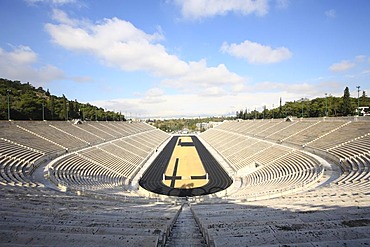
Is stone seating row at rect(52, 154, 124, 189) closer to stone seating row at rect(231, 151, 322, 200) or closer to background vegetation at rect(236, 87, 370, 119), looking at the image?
stone seating row at rect(231, 151, 322, 200)

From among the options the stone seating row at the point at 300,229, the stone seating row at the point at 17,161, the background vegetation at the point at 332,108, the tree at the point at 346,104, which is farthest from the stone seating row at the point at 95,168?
the tree at the point at 346,104

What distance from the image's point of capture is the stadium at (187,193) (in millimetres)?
4973

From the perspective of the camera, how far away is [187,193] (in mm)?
20859

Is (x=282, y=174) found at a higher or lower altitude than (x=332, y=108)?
lower

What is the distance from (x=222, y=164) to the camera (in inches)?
1283

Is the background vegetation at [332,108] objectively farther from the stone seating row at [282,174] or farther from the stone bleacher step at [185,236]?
the stone bleacher step at [185,236]

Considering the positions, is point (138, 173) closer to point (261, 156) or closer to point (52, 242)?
point (261, 156)

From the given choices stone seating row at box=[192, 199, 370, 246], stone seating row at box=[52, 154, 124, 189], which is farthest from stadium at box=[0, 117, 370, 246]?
stone seating row at box=[52, 154, 124, 189]

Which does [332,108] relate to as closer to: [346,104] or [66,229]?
[346,104]

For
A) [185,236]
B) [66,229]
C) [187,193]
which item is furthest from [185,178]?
[66,229]

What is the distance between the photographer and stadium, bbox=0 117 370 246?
497 centimetres

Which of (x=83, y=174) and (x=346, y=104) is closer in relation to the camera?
(x=83, y=174)

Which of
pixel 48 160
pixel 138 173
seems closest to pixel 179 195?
pixel 138 173

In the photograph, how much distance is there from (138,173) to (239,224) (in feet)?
73.6
